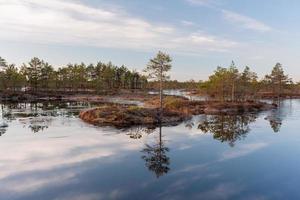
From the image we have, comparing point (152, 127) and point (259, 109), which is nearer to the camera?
point (152, 127)

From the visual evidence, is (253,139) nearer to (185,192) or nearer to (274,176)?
(274,176)

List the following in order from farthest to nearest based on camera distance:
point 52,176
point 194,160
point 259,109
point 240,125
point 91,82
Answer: point 91,82
point 259,109
point 240,125
point 194,160
point 52,176

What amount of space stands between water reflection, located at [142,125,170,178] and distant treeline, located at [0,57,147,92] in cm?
11250

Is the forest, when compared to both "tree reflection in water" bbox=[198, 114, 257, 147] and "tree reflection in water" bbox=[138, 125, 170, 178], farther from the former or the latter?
"tree reflection in water" bbox=[138, 125, 170, 178]

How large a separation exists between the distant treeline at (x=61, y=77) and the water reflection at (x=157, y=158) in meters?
113

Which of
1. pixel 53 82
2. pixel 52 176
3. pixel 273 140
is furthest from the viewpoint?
pixel 53 82

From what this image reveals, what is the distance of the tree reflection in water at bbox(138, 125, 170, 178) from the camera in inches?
1038

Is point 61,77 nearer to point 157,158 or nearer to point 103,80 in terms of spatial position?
point 103,80

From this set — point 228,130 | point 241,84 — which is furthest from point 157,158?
point 241,84

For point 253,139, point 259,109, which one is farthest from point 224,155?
point 259,109

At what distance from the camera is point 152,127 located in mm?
49625

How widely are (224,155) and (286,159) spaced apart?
5.80m

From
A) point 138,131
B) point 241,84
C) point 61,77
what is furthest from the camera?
point 61,77

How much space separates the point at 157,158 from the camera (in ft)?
99.0
